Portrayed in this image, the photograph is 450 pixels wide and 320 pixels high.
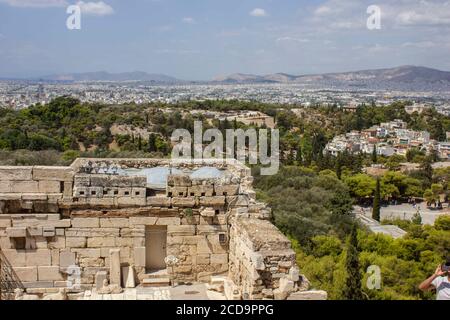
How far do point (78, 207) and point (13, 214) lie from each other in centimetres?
100

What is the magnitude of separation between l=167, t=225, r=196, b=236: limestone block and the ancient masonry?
16mm

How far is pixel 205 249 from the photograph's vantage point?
858cm

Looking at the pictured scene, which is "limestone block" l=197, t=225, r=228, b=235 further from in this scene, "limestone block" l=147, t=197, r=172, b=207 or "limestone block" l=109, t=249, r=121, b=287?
"limestone block" l=109, t=249, r=121, b=287

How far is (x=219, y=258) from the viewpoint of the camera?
8609 mm

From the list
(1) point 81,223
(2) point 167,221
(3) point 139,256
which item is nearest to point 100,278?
(3) point 139,256

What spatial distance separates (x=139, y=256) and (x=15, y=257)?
6.22 ft

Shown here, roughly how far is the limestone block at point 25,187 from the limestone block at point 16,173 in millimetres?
80

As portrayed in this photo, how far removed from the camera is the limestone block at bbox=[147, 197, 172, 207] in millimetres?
8414

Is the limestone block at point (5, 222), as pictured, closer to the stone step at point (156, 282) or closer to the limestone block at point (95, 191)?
the limestone block at point (95, 191)

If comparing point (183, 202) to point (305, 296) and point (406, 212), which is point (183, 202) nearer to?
point (305, 296)

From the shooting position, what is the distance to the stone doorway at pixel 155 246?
8523 millimetres

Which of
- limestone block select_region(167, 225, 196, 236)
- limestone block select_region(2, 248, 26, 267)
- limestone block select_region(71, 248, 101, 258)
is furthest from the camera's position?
limestone block select_region(167, 225, 196, 236)

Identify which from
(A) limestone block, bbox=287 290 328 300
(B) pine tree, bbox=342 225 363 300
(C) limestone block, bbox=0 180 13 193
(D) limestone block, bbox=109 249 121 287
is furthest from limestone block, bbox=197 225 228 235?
(B) pine tree, bbox=342 225 363 300
